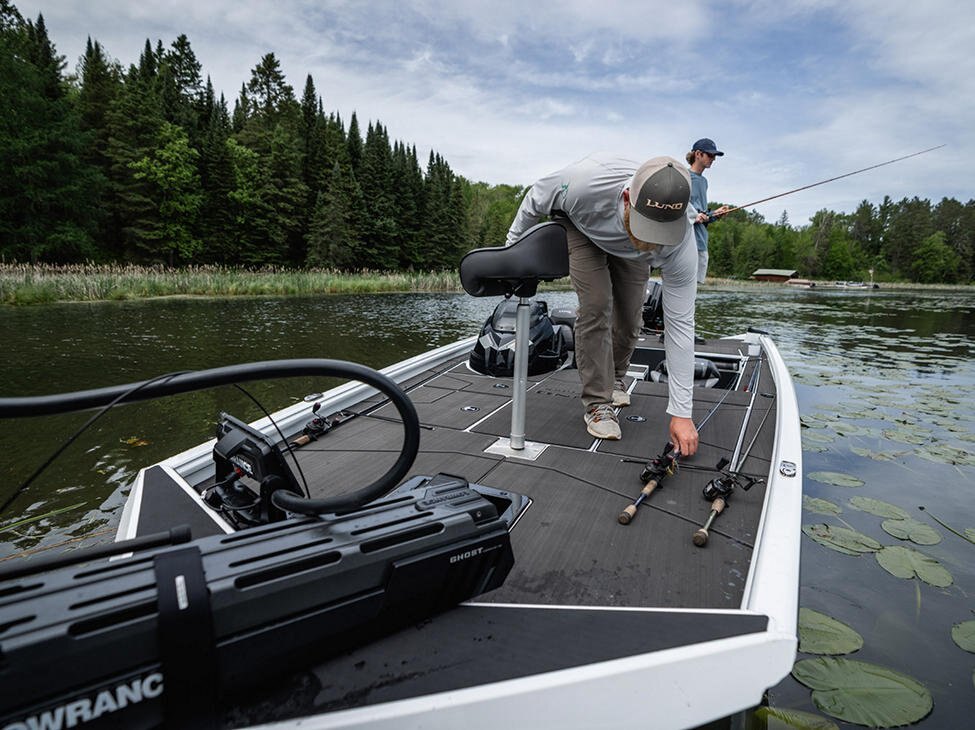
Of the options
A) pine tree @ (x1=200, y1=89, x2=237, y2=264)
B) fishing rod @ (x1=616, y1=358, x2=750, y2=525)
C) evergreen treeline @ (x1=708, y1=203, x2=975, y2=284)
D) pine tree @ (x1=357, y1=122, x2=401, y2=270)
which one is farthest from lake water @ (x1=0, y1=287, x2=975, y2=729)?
evergreen treeline @ (x1=708, y1=203, x2=975, y2=284)

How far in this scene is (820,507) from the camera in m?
3.12

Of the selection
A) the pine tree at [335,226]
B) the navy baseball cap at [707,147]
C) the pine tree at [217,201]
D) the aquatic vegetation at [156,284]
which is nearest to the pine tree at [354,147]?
the pine tree at [335,226]

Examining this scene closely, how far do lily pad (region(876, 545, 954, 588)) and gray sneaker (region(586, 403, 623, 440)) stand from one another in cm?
142

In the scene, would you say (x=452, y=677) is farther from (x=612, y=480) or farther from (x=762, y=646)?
(x=612, y=480)

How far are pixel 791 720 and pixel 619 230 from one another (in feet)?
6.56

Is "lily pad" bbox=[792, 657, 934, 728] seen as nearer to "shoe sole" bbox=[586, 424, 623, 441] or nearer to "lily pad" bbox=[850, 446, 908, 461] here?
"shoe sole" bbox=[586, 424, 623, 441]

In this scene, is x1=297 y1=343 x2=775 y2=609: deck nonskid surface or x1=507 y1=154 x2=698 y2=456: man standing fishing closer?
x1=297 y1=343 x2=775 y2=609: deck nonskid surface

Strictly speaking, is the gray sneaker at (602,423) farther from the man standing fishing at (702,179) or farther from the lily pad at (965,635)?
the man standing fishing at (702,179)

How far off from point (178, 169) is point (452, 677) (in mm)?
36333

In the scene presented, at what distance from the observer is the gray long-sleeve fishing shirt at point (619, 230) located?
2.13 meters

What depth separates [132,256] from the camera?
30906 mm

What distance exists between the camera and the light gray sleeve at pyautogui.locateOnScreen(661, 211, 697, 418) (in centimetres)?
212

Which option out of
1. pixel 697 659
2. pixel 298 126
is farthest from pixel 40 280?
pixel 298 126

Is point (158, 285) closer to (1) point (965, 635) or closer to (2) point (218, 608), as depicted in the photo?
(2) point (218, 608)
